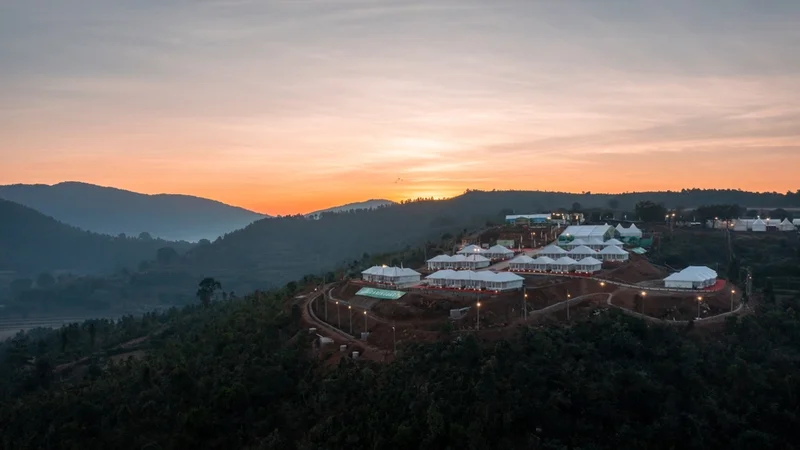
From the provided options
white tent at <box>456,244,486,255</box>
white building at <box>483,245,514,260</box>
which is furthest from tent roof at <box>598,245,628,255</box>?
white tent at <box>456,244,486,255</box>

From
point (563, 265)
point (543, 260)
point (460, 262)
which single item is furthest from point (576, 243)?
point (460, 262)

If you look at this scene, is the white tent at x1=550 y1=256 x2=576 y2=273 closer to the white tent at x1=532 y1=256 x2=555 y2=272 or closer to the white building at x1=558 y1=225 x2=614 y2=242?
the white tent at x1=532 y1=256 x2=555 y2=272

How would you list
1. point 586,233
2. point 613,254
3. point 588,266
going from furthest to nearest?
point 586,233
point 613,254
point 588,266

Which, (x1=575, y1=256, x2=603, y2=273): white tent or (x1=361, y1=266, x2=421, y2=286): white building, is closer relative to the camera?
(x1=361, y1=266, x2=421, y2=286): white building

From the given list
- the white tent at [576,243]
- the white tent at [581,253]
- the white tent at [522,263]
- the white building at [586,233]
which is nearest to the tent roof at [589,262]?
the white tent at [581,253]

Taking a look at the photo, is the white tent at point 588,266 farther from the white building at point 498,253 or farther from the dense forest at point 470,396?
the dense forest at point 470,396

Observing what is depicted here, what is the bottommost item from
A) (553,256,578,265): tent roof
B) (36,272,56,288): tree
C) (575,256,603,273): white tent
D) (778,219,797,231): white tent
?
(36,272,56,288): tree

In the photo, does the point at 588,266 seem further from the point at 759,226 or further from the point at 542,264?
the point at 759,226
